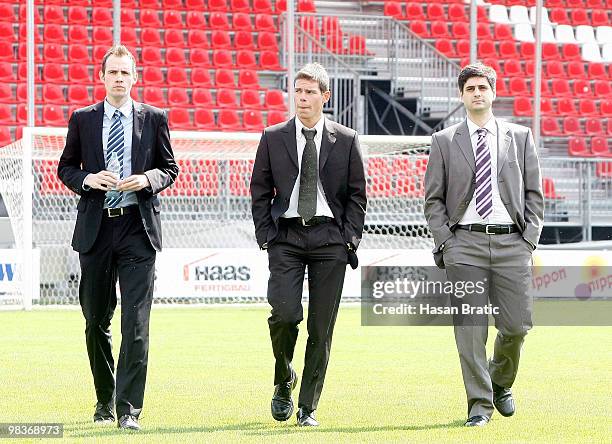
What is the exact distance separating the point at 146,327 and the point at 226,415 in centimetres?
79

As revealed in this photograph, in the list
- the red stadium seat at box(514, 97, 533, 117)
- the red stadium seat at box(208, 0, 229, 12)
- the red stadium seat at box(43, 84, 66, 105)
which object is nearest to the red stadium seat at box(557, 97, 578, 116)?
the red stadium seat at box(514, 97, 533, 117)

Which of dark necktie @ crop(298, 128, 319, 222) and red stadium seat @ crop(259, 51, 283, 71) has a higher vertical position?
red stadium seat @ crop(259, 51, 283, 71)

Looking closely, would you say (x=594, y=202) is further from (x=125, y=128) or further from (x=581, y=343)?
(x=125, y=128)

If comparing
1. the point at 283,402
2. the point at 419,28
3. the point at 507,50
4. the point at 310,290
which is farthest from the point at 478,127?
the point at 507,50

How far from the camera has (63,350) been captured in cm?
1082

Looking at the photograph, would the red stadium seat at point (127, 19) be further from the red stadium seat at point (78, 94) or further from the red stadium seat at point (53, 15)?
the red stadium seat at point (78, 94)

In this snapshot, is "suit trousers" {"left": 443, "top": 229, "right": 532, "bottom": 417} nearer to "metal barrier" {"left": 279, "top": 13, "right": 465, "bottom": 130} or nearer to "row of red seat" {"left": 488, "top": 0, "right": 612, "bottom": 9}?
"metal barrier" {"left": 279, "top": 13, "right": 465, "bottom": 130}

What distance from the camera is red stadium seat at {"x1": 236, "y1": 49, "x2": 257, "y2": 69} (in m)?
22.8

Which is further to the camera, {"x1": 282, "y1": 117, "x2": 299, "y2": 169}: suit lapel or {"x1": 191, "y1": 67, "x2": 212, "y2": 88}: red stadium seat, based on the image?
{"x1": 191, "y1": 67, "x2": 212, "y2": 88}: red stadium seat

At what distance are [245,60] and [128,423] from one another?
17.2 m

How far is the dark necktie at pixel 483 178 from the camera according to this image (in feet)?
21.3

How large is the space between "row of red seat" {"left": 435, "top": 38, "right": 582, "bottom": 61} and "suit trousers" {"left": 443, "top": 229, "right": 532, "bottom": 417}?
60.0ft

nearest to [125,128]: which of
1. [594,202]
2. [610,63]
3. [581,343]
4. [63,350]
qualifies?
[63,350]

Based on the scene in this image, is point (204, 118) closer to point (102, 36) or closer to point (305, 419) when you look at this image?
point (102, 36)
